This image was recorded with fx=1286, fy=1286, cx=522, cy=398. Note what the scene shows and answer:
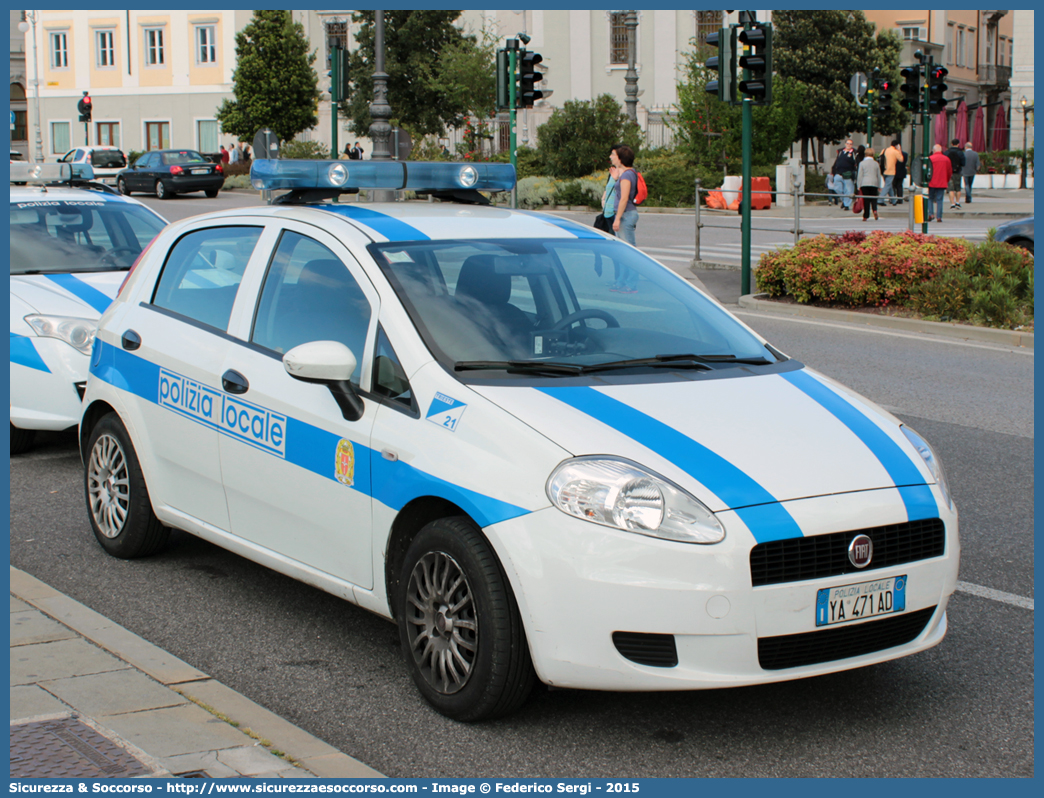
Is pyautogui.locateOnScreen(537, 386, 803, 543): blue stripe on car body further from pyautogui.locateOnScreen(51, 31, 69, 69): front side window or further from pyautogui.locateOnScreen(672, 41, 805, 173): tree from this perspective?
pyautogui.locateOnScreen(51, 31, 69, 69): front side window

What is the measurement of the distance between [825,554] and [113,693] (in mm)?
2176

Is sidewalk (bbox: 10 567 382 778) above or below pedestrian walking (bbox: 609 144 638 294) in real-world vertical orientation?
below

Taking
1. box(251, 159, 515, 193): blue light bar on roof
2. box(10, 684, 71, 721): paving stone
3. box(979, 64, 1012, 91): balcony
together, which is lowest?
box(10, 684, 71, 721): paving stone

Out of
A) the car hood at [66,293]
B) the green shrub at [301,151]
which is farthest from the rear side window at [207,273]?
the green shrub at [301,151]

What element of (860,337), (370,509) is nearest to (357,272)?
(370,509)

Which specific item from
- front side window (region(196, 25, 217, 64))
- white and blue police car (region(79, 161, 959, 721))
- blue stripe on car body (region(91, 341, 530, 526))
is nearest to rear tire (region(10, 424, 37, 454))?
white and blue police car (region(79, 161, 959, 721))

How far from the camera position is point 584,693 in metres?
4.22

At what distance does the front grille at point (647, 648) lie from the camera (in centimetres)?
359

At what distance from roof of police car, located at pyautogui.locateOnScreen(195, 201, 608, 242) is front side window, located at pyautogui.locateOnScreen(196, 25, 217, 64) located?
61.6m

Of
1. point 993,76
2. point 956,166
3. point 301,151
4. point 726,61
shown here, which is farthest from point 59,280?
point 993,76

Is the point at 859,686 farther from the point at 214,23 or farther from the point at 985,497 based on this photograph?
the point at 214,23

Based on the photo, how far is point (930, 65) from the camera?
28734 millimetres

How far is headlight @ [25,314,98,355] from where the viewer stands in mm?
7520

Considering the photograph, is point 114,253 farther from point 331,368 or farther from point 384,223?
point 331,368
